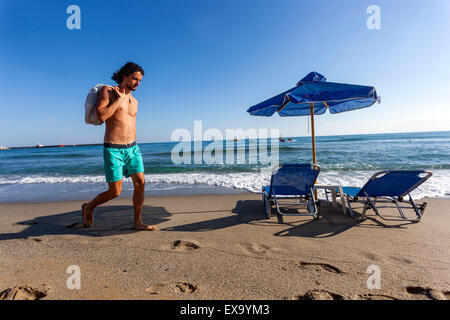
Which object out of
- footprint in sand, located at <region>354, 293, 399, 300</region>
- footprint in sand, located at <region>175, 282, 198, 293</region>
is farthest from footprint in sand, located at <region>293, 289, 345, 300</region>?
footprint in sand, located at <region>175, 282, 198, 293</region>

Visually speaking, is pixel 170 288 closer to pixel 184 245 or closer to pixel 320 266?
pixel 184 245

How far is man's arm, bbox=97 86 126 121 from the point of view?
254 centimetres

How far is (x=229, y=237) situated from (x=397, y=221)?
2.64 metres

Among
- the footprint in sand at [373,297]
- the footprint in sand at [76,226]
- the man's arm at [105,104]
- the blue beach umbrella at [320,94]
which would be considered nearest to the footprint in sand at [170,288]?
the footprint in sand at [373,297]

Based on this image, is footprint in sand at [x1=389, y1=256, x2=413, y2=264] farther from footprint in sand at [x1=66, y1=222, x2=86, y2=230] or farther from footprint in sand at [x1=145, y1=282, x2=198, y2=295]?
footprint in sand at [x1=66, y1=222, x2=86, y2=230]

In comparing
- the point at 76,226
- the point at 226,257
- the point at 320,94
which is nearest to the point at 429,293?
the point at 226,257

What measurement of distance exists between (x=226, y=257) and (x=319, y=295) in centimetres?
94

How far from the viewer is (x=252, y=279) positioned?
6.16 feet

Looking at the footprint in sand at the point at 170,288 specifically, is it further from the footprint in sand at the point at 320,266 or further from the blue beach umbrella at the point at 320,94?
the blue beach umbrella at the point at 320,94

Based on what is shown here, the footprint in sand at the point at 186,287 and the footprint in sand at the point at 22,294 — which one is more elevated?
the footprint in sand at the point at 22,294

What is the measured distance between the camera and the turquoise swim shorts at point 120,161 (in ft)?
8.96

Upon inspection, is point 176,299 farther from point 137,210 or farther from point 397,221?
point 397,221

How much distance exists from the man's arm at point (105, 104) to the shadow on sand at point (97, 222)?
159 centimetres
